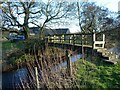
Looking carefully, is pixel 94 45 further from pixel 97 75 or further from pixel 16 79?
pixel 16 79

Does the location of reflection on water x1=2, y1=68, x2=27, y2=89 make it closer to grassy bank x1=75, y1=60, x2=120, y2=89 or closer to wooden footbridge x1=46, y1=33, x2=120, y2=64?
grassy bank x1=75, y1=60, x2=120, y2=89

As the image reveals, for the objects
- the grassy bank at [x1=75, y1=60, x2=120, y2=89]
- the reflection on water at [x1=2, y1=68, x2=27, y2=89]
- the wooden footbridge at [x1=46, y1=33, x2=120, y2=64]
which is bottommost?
the reflection on water at [x1=2, y1=68, x2=27, y2=89]

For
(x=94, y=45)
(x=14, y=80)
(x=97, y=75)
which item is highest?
(x=94, y=45)

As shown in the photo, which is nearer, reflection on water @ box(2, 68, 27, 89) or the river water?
the river water

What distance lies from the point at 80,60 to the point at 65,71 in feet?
6.65

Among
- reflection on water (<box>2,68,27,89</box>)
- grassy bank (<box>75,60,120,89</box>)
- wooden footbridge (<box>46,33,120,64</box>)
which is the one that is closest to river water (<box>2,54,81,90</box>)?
reflection on water (<box>2,68,27,89</box>)

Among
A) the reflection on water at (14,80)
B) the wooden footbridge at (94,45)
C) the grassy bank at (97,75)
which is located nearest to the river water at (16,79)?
the reflection on water at (14,80)

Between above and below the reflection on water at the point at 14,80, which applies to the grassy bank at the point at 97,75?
above

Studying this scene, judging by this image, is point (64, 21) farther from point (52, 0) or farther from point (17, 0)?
point (17, 0)

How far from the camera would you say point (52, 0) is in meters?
19.8

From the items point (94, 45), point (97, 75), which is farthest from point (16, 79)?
point (94, 45)

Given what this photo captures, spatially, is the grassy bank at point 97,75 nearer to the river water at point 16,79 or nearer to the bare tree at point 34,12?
the river water at point 16,79

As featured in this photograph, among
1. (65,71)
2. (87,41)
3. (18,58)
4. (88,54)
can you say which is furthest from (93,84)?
(18,58)

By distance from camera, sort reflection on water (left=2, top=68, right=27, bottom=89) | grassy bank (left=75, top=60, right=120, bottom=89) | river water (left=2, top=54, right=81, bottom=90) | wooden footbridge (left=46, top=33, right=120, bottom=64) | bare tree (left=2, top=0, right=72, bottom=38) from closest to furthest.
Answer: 1. grassy bank (left=75, top=60, right=120, bottom=89)
2. river water (left=2, top=54, right=81, bottom=90)
3. reflection on water (left=2, top=68, right=27, bottom=89)
4. wooden footbridge (left=46, top=33, right=120, bottom=64)
5. bare tree (left=2, top=0, right=72, bottom=38)
